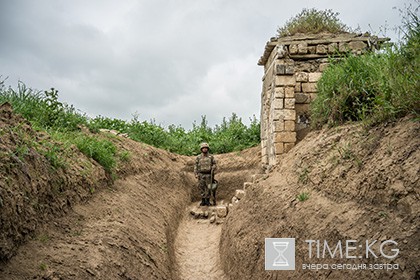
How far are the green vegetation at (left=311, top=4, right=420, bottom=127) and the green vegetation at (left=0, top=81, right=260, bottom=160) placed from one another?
398cm

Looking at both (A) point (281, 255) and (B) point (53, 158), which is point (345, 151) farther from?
(B) point (53, 158)

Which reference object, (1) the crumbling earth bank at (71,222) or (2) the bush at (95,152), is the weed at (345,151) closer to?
(1) the crumbling earth bank at (71,222)

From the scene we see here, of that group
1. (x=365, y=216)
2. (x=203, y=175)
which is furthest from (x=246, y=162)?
(x=365, y=216)

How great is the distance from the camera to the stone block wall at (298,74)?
22.7ft

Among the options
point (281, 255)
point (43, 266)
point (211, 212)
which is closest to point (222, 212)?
point (211, 212)

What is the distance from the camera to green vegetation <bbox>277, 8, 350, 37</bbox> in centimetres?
752

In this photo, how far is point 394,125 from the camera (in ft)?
11.7

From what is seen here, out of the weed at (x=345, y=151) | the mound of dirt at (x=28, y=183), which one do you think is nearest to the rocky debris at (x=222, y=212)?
the mound of dirt at (x=28, y=183)

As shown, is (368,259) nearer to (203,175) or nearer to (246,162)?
A: (203,175)

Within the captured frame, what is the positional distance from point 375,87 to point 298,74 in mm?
2614

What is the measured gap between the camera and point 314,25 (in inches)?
299

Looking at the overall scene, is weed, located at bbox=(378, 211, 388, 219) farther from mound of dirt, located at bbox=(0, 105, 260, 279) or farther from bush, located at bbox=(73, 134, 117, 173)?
bush, located at bbox=(73, 134, 117, 173)

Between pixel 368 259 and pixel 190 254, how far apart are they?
479 centimetres

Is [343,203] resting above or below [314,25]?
below
